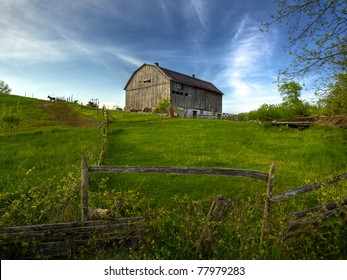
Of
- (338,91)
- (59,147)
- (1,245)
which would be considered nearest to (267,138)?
(338,91)

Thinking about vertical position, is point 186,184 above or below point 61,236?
above

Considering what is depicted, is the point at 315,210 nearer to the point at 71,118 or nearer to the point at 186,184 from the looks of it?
the point at 186,184

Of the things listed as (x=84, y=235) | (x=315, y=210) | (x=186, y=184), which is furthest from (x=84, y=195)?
(x=315, y=210)

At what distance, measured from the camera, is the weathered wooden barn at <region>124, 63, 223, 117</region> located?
46750mm

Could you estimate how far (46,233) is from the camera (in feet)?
17.3

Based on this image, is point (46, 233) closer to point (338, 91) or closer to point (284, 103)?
point (338, 91)

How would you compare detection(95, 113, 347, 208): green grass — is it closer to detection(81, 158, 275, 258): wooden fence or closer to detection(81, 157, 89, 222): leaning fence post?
detection(81, 158, 275, 258): wooden fence

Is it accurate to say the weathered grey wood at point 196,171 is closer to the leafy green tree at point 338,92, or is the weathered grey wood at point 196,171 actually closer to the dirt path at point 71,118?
the leafy green tree at point 338,92

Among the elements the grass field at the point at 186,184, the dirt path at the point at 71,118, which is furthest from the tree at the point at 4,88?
the grass field at the point at 186,184

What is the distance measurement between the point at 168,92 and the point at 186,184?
1484 inches

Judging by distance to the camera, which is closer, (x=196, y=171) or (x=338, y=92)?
(x=196, y=171)

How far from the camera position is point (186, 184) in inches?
376

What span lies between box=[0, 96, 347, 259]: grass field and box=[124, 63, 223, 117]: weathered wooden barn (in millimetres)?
23456
